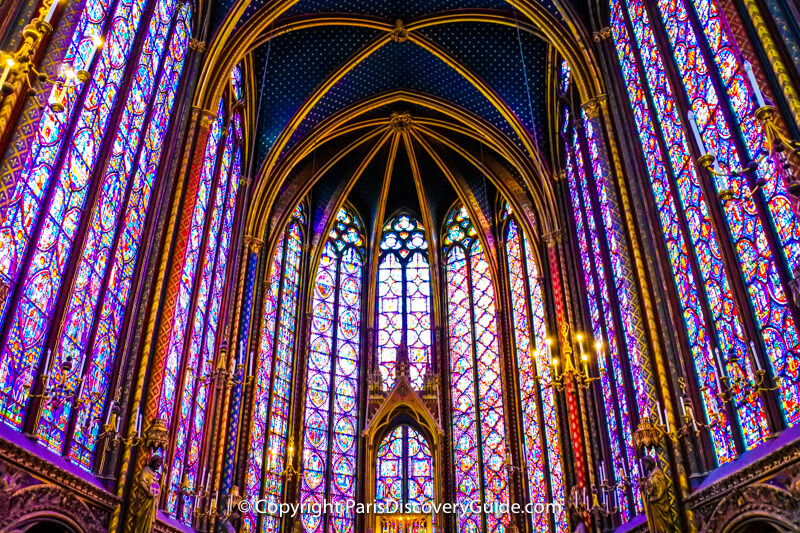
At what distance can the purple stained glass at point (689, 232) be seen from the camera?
10.2 meters

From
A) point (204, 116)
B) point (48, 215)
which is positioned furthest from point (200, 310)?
point (48, 215)

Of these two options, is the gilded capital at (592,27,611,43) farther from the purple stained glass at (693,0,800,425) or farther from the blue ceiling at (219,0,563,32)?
the purple stained glass at (693,0,800,425)

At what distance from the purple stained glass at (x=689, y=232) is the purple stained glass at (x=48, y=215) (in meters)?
9.10

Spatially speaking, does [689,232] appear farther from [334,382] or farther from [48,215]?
[334,382]

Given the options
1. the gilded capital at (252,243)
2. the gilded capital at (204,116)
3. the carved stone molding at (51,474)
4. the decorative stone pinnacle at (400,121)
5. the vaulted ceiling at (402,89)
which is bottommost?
the carved stone molding at (51,474)

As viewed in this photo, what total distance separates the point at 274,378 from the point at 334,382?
2.48 metres

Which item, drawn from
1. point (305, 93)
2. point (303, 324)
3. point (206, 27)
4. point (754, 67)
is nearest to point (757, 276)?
point (754, 67)

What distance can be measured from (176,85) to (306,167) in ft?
28.5

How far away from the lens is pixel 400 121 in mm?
22625

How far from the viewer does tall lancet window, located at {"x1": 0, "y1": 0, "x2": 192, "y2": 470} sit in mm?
8602

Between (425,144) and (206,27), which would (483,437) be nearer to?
(425,144)

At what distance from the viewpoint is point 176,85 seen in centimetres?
1412

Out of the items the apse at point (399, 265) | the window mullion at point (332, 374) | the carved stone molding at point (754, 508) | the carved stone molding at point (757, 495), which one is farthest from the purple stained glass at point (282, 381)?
the carved stone molding at point (754, 508)

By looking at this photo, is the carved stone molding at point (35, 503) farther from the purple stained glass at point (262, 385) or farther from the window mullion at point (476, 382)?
the window mullion at point (476, 382)
